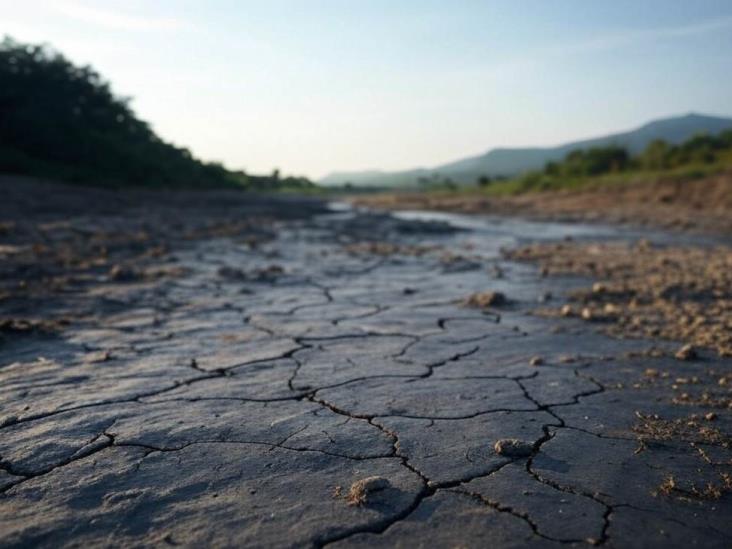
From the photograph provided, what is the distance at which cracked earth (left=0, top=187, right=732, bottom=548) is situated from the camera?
143 centimetres

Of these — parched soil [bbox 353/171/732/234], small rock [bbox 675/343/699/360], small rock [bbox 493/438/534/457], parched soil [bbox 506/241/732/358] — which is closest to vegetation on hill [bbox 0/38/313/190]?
parched soil [bbox 353/171/732/234]

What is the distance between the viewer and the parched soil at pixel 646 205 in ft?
35.4

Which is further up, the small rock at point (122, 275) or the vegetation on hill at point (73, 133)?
the vegetation on hill at point (73, 133)

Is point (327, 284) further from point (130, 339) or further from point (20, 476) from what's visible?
point (20, 476)

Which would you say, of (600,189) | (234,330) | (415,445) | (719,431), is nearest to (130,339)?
(234,330)

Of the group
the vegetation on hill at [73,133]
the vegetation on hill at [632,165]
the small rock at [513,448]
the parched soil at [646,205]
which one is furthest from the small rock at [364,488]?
the vegetation on hill at [632,165]

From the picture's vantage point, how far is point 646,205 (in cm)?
1350

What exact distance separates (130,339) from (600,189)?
593 inches

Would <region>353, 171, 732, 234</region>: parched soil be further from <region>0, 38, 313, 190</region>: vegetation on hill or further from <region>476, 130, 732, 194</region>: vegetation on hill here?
<region>0, 38, 313, 190</region>: vegetation on hill

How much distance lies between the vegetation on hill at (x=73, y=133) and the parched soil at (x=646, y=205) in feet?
20.2

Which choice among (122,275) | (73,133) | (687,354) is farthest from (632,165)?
(687,354)

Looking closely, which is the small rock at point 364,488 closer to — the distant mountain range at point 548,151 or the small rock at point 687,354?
the small rock at point 687,354

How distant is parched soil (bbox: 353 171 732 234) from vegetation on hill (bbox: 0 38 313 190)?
6146mm

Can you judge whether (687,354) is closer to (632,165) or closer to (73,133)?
(73,133)
